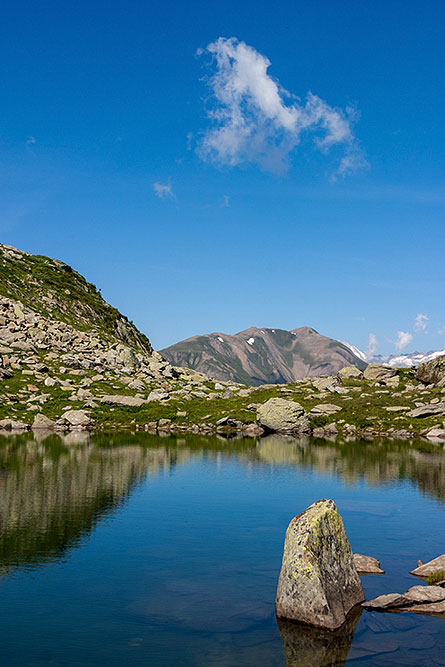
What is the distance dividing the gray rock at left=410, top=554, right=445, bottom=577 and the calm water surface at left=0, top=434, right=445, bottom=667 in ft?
2.56

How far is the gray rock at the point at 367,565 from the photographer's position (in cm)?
3100

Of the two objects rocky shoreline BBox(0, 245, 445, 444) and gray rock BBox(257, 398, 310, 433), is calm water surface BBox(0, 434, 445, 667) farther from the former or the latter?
gray rock BBox(257, 398, 310, 433)

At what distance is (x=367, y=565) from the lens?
31391 mm

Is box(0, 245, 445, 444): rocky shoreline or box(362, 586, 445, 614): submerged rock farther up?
box(0, 245, 445, 444): rocky shoreline

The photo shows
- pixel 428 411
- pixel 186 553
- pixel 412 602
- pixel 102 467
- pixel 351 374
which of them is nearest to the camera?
pixel 412 602

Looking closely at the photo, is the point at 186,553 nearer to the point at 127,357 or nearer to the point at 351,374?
the point at 127,357

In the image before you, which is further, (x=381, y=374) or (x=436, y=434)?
(x=381, y=374)

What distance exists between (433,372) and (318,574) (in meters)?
119

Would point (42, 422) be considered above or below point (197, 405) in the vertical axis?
below

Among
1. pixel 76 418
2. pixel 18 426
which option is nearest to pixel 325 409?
pixel 76 418

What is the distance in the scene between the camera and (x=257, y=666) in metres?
20.7

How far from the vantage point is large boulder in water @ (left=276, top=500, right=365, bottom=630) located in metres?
23.9

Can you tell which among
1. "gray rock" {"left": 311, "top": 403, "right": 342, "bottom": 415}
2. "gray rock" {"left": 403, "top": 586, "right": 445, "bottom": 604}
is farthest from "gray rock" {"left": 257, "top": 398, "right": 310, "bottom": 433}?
"gray rock" {"left": 403, "top": 586, "right": 445, "bottom": 604}

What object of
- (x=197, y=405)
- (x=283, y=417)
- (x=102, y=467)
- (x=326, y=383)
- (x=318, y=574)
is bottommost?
(x=318, y=574)
